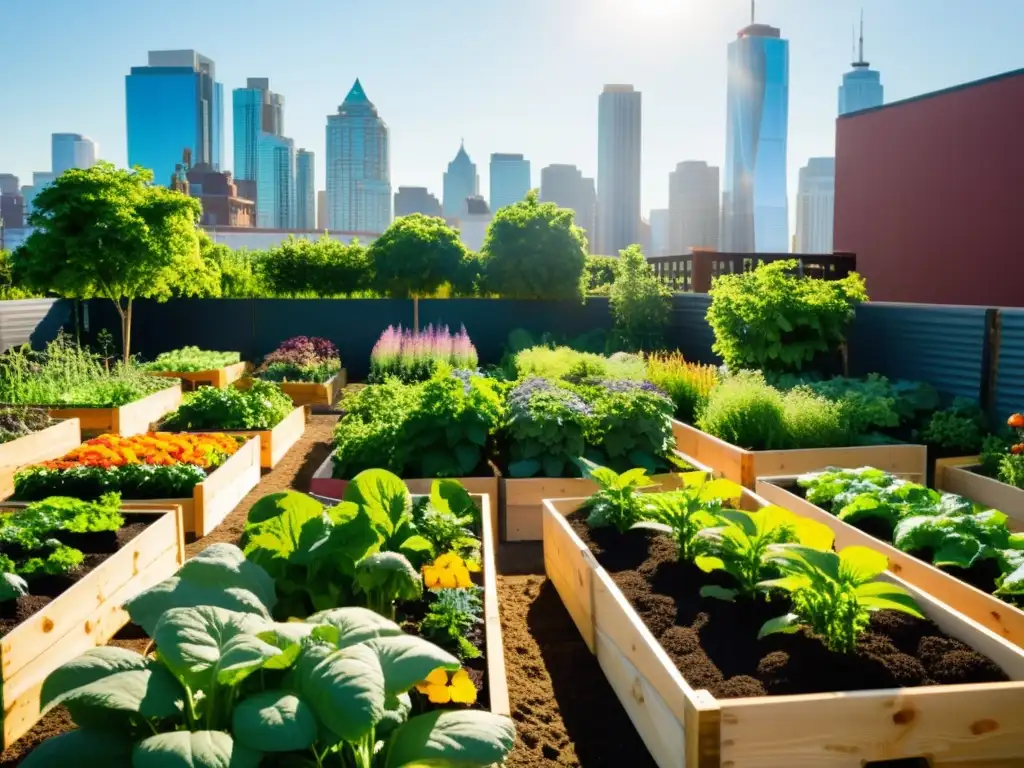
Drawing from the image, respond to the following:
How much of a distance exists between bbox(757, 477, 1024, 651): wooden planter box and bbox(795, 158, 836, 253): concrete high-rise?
4574 centimetres

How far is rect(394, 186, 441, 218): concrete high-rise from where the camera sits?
318 feet

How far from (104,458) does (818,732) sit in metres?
4.52

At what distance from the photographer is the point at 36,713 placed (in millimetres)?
2934

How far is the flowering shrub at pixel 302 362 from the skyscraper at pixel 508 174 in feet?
361

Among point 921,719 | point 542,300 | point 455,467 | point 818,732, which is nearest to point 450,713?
point 818,732

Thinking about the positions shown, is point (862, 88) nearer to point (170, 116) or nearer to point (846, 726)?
point (846, 726)

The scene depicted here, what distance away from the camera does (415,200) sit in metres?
97.2

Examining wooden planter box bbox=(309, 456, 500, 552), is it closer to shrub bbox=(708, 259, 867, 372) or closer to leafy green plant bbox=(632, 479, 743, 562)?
leafy green plant bbox=(632, 479, 743, 562)

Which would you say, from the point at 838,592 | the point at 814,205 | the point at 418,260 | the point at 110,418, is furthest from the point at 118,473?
the point at 814,205

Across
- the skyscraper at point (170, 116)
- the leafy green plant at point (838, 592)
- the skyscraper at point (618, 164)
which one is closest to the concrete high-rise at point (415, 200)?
the skyscraper at point (618, 164)

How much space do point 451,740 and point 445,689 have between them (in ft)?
1.42

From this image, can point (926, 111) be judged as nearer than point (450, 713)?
No

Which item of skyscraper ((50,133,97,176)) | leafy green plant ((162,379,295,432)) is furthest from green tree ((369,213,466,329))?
skyscraper ((50,133,97,176))

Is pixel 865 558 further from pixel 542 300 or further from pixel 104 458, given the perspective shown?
pixel 542 300
